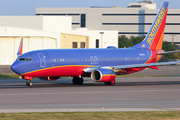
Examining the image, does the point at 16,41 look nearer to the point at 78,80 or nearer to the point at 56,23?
the point at 56,23

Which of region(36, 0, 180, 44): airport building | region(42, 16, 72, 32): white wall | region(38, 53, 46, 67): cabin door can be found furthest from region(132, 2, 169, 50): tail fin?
region(36, 0, 180, 44): airport building

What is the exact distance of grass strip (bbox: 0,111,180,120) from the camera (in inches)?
626

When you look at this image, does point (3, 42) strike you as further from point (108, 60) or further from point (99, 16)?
point (99, 16)

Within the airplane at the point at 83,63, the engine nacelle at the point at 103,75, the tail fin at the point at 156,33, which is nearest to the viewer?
the airplane at the point at 83,63

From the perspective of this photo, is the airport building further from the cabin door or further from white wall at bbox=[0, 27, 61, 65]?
the cabin door

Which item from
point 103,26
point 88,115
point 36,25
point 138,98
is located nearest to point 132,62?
point 138,98

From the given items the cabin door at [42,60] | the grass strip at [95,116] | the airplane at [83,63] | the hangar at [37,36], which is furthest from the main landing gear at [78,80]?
the hangar at [37,36]

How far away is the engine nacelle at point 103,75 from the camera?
33031 millimetres

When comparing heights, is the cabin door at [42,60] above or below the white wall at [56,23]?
below

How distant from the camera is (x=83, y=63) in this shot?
116ft

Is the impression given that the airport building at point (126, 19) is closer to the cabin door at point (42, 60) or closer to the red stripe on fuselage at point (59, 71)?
the red stripe on fuselage at point (59, 71)

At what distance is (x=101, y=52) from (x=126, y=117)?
70.8ft

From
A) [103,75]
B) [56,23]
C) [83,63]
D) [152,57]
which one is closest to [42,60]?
[83,63]

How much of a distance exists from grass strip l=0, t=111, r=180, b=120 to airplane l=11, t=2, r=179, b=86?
15615 mm
